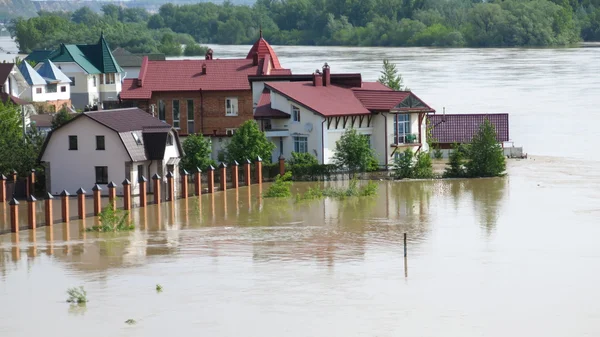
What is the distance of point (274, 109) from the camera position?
4422 centimetres

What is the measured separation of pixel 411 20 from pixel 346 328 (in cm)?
11918

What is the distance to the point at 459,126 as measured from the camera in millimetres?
48969

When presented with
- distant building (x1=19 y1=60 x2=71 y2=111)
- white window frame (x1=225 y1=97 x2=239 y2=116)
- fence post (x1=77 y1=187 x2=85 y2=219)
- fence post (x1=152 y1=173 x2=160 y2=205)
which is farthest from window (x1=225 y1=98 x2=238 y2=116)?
distant building (x1=19 y1=60 x2=71 y2=111)

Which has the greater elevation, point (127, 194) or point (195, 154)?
point (195, 154)

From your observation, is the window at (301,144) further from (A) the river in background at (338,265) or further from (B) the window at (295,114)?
(A) the river in background at (338,265)

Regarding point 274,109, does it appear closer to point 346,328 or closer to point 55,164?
point 55,164

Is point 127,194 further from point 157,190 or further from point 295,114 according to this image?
point 295,114

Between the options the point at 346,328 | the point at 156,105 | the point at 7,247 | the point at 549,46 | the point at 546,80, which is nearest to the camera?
the point at 346,328

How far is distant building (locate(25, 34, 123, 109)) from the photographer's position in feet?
217

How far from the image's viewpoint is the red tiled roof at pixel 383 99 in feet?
142

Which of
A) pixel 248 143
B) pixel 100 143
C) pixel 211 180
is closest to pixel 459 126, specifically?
pixel 248 143

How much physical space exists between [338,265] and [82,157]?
41.4 ft

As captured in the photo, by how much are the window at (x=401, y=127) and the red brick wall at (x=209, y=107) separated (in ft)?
20.6

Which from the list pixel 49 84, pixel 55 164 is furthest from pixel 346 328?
pixel 49 84
